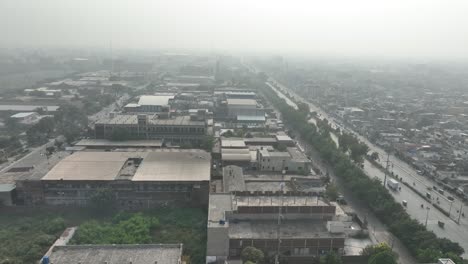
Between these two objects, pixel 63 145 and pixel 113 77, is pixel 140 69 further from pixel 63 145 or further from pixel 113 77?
pixel 63 145

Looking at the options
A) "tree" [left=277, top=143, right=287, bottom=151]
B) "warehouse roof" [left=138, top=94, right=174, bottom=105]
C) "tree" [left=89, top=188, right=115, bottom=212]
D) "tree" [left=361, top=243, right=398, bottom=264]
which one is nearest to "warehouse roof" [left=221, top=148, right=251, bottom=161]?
"tree" [left=277, top=143, right=287, bottom=151]

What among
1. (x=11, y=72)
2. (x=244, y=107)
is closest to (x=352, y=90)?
(x=244, y=107)

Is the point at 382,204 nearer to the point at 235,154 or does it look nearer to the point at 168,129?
the point at 235,154

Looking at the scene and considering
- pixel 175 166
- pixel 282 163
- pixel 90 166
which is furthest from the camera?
pixel 282 163

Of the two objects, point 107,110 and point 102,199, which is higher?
point 107,110

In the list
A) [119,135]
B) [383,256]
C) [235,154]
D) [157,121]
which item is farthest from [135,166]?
[383,256]

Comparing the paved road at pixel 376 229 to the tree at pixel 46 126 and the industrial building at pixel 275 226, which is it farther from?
the tree at pixel 46 126

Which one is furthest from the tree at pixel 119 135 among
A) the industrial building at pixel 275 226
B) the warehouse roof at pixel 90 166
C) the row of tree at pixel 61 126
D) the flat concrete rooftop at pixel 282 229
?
the flat concrete rooftop at pixel 282 229
